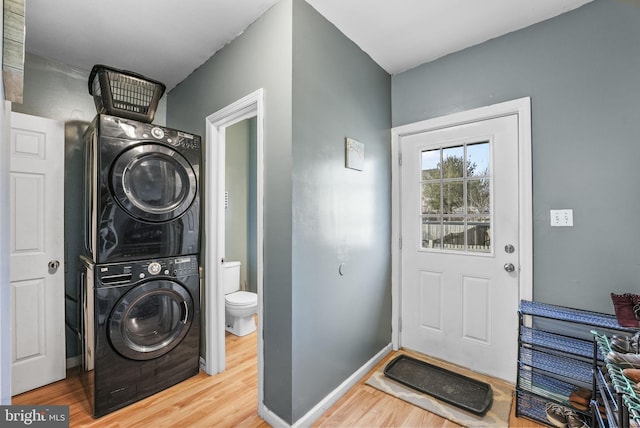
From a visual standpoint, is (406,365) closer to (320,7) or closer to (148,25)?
(320,7)

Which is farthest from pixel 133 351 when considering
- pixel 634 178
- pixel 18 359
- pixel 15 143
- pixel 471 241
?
pixel 634 178

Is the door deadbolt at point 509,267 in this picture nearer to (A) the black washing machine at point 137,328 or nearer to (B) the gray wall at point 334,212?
(B) the gray wall at point 334,212

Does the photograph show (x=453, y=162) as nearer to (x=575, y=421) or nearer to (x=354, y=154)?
(x=354, y=154)

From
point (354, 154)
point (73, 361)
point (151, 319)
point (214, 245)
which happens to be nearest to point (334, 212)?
point (354, 154)

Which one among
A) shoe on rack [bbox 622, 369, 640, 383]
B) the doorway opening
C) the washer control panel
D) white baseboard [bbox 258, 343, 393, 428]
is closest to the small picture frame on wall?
the doorway opening

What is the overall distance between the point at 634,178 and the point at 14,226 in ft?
13.3

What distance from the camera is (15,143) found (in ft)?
6.47

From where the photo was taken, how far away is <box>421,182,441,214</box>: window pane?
2.45 metres

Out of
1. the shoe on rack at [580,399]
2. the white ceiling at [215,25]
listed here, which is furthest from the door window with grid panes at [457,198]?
the shoe on rack at [580,399]

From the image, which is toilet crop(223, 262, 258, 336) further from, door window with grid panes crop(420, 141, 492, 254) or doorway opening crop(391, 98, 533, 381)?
door window with grid panes crop(420, 141, 492, 254)

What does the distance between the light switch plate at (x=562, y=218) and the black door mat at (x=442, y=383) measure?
127 cm

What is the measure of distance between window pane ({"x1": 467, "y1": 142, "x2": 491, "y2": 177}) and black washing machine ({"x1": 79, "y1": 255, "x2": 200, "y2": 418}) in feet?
7.69

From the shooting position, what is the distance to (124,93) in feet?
6.44

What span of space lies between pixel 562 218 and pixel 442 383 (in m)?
1.44
